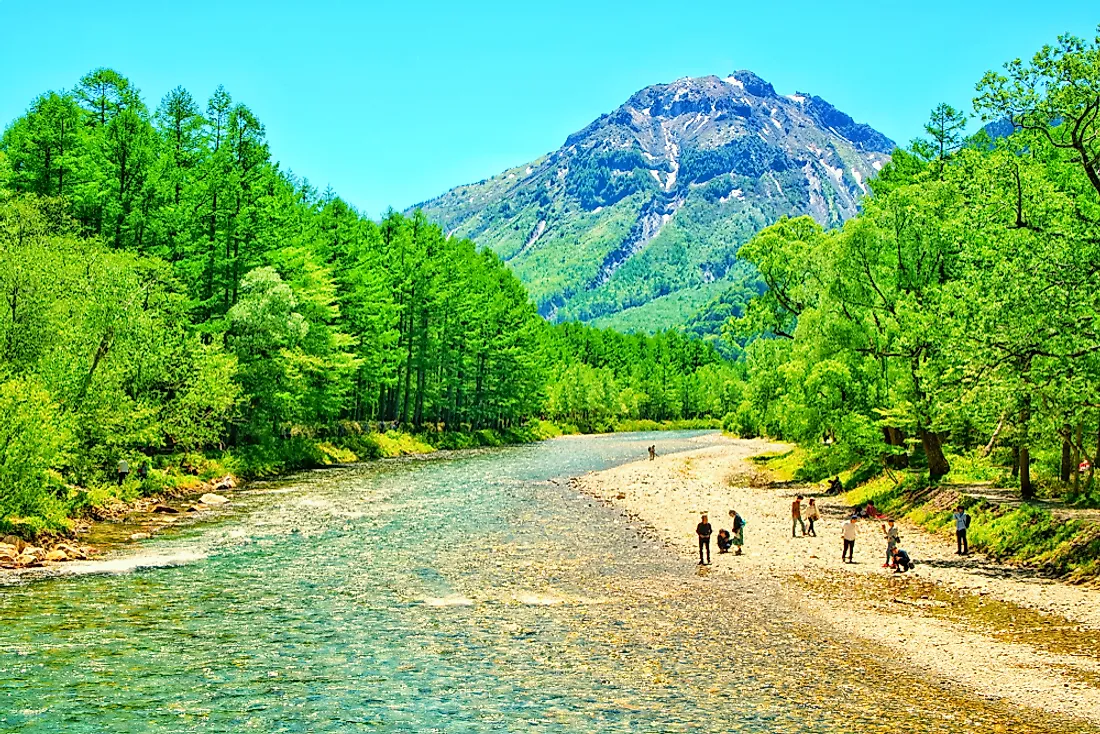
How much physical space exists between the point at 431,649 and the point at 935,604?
14005mm

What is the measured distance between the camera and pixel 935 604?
77.7 ft

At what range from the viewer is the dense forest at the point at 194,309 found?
113 feet

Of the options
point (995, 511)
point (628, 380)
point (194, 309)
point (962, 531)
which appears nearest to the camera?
point (962, 531)

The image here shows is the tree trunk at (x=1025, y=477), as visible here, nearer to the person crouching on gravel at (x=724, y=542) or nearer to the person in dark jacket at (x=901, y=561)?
the person in dark jacket at (x=901, y=561)

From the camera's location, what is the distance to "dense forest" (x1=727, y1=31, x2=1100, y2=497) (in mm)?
24469

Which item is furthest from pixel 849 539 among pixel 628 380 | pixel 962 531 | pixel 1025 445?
pixel 628 380

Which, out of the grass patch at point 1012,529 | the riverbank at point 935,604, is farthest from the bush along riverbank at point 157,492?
the grass patch at point 1012,529

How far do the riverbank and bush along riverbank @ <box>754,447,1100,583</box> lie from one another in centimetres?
82

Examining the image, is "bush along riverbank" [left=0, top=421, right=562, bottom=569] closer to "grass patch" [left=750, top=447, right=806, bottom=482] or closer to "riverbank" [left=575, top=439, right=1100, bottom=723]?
"riverbank" [left=575, top=439, right=1100, bottom=723]

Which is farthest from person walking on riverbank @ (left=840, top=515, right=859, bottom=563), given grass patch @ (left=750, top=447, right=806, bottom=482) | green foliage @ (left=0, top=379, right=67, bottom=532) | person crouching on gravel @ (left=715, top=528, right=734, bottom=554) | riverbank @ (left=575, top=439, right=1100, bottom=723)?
grass patch @ (left=750, top=447, right=806, bottom=482)

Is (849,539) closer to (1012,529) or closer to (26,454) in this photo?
(1012,529)

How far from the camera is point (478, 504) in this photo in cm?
4384

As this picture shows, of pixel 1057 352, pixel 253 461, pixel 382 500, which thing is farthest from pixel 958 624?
pixel 253 461

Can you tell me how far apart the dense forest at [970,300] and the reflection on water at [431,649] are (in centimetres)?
1047
